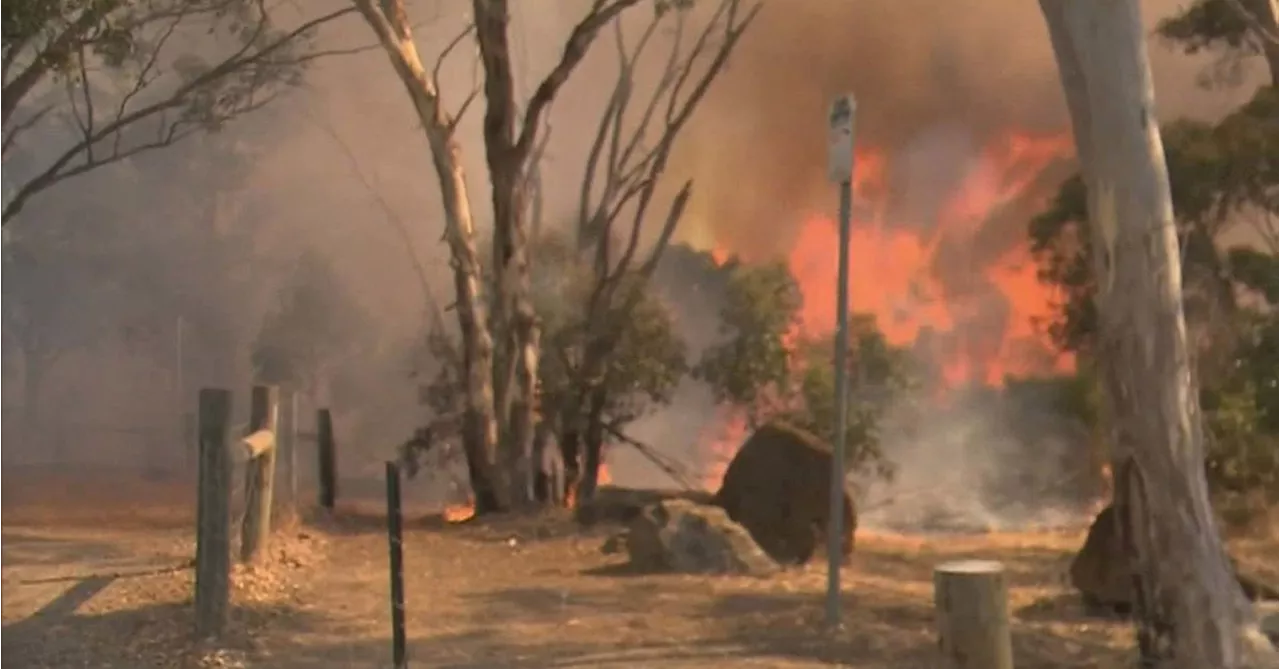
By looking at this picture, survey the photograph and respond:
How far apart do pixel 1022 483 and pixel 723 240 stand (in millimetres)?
4018

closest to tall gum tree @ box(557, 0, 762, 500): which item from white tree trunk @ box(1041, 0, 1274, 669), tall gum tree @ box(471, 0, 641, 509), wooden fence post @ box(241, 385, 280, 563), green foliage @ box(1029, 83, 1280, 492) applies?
tall gum tree @ box(471, 0, 641, 509)

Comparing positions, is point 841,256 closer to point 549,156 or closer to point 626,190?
point 626,190

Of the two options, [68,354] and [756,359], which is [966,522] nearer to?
[756,359]

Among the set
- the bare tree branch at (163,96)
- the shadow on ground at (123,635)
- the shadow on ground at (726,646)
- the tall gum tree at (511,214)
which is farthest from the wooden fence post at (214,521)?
the tall gum tree at (511,214)

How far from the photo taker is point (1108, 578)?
25.9ft

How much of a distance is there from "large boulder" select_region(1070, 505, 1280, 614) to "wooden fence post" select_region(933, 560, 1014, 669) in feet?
10.1

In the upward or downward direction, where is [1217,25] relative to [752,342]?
upward

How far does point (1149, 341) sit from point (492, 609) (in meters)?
3.80

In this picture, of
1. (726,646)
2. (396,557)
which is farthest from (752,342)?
(396,557)

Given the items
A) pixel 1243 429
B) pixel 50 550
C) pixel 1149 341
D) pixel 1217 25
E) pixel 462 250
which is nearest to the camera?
pixel 1149 341

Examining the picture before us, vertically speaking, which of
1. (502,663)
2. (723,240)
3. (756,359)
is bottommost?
(502,663)

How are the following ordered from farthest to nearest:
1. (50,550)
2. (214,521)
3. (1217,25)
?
1. (50,550)
2. (1217,25)
3. (214,521)

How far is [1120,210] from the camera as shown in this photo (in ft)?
20.1

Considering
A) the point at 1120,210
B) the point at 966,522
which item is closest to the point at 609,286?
the point at 966,522
